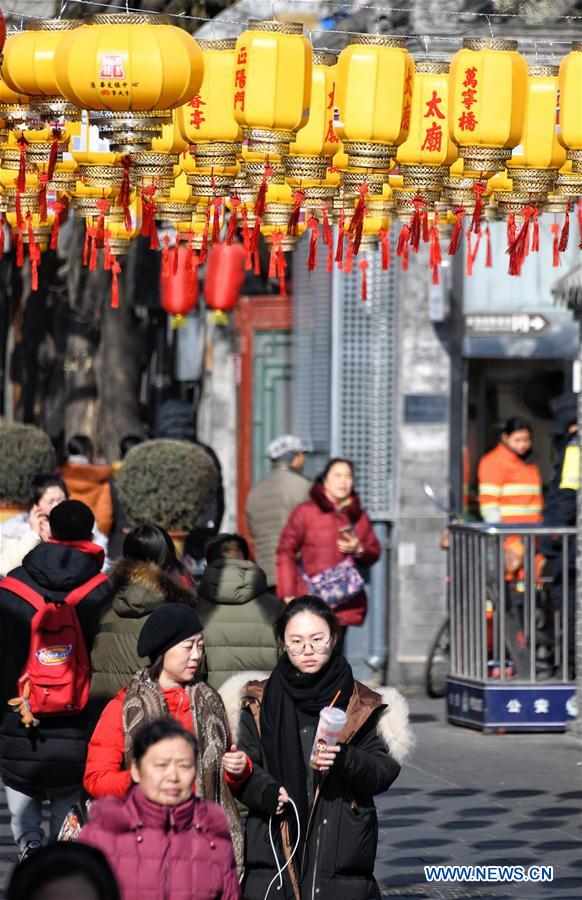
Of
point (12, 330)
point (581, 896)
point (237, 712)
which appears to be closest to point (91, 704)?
point (237, 712)

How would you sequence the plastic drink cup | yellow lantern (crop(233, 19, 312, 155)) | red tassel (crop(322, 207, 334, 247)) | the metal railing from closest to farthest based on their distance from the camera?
the plastic drink cup → yellow lantern (crop(233, 19, 312, 155)) → red tassel (crop(322, 207, 334, 247)) → the metal railing

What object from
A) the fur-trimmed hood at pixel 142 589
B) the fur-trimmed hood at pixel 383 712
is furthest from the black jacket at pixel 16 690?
the fur-trimmed hood at pixel 383 712

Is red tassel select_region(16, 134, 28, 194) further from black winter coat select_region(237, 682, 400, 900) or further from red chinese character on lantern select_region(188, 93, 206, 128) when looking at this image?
black winter coat select_region(237, 682, 400, 900)

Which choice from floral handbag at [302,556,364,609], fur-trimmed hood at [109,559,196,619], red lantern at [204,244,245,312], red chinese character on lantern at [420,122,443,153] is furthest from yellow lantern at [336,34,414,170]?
red lantern at [204,244,245,312]

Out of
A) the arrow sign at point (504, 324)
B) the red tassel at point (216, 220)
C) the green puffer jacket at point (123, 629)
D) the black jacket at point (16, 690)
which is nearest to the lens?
the green puffer jacket at point (123, 629)

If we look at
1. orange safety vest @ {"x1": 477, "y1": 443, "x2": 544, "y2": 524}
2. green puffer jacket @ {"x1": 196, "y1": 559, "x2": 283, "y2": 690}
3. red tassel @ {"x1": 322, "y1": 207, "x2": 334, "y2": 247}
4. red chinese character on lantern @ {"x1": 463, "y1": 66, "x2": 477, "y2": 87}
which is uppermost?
red chinese character on lantern @ {"x1": 463, "y1": 66, "x2": 477, "y2": 87}

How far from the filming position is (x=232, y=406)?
2578cm

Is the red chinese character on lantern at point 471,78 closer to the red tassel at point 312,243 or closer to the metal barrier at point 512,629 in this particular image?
the red tassel at point 312,243

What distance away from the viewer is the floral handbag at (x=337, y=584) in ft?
51.1

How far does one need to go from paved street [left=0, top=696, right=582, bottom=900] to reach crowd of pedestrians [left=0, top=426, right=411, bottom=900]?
3.97 ft

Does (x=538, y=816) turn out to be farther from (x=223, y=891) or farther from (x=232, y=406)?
(x=232, y=406)

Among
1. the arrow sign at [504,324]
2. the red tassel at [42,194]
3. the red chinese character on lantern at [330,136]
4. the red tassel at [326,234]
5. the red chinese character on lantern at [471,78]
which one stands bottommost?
the arrow sign at [504,324]

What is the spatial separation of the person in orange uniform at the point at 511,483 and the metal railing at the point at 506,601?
727mm

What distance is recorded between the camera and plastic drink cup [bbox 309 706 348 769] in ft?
22.9
